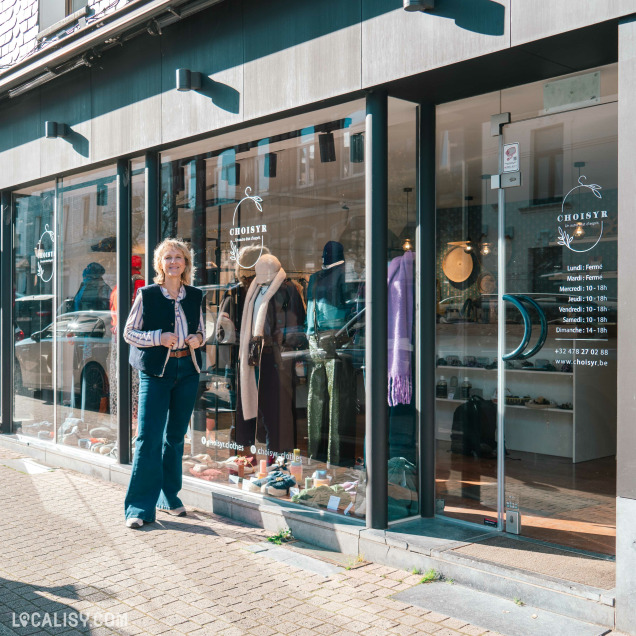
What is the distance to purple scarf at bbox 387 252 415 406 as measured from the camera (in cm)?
552

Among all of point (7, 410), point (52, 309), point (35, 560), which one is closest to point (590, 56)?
point (35, 560)

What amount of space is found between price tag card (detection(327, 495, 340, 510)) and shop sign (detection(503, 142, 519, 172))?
2.67 metres

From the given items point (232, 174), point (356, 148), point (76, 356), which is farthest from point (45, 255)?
point (356, 148)

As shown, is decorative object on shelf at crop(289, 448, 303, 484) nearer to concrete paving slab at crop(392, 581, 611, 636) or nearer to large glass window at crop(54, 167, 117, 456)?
concrete paving slab at crop(392, 581, 611, 636)

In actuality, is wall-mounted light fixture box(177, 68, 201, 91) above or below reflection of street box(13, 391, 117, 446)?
above

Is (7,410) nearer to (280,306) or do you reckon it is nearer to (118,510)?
(118,510)

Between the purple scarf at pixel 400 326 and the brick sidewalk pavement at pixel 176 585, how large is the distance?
49.5 inches

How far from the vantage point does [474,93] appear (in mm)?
5367

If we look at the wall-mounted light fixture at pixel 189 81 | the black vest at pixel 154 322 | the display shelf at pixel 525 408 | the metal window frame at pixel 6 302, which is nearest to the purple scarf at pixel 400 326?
the display shelf at pixel 525 408

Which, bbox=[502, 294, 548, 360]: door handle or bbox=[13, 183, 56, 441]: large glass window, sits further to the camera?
bbox=[13, 183, 56, 441]: large glass window

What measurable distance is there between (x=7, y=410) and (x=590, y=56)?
26.6ft

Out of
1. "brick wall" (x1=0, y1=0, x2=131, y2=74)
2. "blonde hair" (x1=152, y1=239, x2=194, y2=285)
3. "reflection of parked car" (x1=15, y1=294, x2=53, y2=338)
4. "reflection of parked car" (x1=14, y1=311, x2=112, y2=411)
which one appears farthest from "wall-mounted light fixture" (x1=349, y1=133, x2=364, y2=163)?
"reflection of parked car" (x1=15, y1=294, x2=53, y2=338)

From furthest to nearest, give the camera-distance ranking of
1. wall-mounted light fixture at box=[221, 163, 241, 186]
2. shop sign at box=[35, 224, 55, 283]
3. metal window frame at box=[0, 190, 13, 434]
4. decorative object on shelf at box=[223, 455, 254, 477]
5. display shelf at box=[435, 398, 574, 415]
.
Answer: metal window frame at box=[0, 190, 13, 434] < shop sign at box=[35, 224, 55, 283] < wall-mounted light fixture at box=[221, 163, 241, 186] < decorative object on shelf at box=[223, 455, 254, 477] < display shelf at box=[435, 398, 574, 415]

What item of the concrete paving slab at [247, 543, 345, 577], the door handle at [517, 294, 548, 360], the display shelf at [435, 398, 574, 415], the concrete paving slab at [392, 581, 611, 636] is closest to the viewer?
the concrete paving slab at [392, 581, 611, 636]
